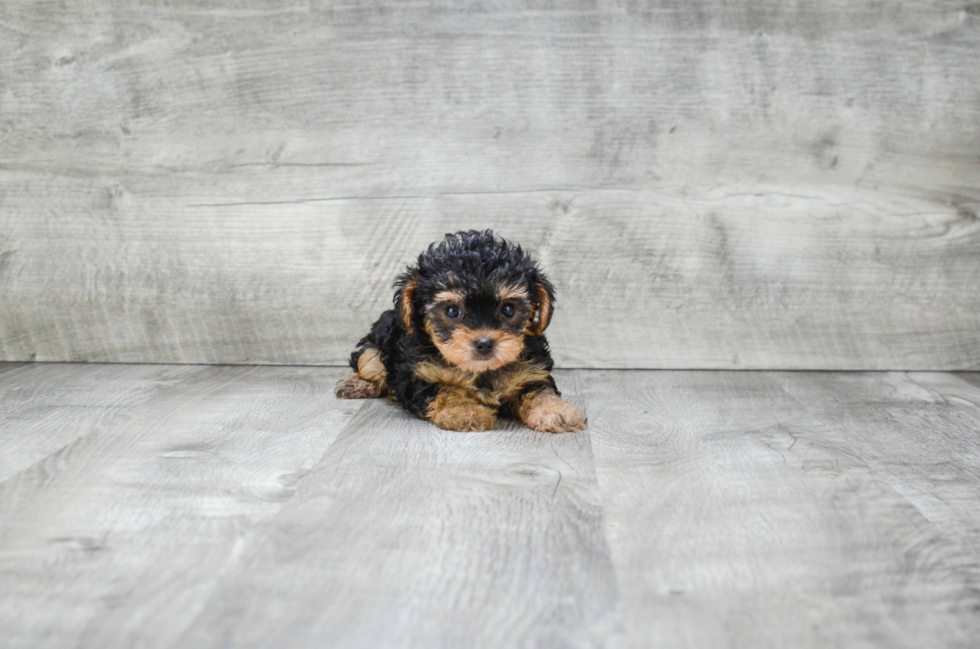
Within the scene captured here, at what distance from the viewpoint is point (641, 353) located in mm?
4207

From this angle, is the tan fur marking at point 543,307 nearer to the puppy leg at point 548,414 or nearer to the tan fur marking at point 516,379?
the tan fur marking at point 516,379

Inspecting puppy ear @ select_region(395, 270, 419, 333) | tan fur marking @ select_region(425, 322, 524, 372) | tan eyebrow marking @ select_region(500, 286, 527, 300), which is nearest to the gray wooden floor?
tan fur marking @ select_region(425, 322, 524, 372)

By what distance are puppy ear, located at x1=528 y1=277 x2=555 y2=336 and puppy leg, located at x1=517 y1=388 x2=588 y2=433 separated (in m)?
0.25

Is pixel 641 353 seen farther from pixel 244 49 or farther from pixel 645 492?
pixel 244 49

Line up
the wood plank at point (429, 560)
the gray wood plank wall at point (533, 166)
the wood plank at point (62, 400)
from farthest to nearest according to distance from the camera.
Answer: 1. the gray wood plank wall at point (533, 166)
2. the wood plank at point (62, 400)
3. the wood plank at point (429, 560)

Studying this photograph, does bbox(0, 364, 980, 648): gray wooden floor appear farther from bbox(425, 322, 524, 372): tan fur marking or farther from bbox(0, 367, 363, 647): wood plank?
bbox(425, 322, 524, 372): tan fur marking

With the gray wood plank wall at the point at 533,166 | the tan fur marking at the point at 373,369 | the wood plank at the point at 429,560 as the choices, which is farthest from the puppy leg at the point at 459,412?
the gray wood plank wall at the point at 533,166

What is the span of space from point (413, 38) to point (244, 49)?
32.0 inches

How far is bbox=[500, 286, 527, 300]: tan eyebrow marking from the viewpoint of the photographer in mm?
2930

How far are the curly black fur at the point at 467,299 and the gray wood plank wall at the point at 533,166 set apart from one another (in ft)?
3.19

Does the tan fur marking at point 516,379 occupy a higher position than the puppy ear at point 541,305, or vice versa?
the puppy ear at point 541,305

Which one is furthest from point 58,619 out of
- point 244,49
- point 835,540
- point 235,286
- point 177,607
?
point 244,49

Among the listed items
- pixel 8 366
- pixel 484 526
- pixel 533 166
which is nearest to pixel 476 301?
pixel 484 526

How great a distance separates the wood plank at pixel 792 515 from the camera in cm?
167
